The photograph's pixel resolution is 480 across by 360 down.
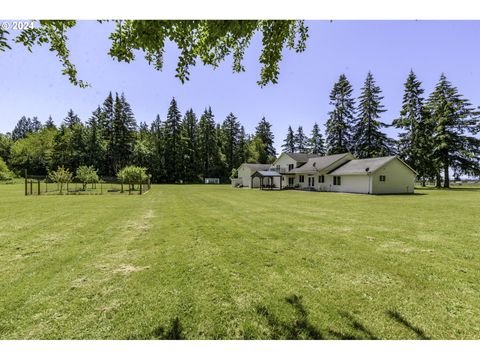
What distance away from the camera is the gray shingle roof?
2800cm

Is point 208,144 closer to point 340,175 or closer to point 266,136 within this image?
point 266,136

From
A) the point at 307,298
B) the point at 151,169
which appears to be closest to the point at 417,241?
the point at 307,298

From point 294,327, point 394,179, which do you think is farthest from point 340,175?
point 294,327

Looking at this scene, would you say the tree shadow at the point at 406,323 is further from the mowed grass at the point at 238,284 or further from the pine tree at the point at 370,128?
the pine tree at the point at 370,128

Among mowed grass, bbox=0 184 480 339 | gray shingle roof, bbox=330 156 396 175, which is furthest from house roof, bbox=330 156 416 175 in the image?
mowed grass, bbox=0 184 480 339

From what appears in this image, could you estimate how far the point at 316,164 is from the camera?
37094 millimetres

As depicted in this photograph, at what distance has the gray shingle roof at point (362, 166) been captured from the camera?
28005 millimetres

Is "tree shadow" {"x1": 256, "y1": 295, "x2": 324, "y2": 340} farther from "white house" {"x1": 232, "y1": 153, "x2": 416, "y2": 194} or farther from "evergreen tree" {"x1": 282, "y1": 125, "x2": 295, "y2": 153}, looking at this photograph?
"evergreen tree" {"x1": 282, "y1": 125, "x2": 295, "y2": 153}

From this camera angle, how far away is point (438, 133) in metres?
37.4

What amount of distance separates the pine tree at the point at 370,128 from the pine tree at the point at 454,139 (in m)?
8.57

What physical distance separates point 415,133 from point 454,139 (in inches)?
205

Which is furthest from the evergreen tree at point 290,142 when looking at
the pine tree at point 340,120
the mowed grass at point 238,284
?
the mowed grass at point 238,284

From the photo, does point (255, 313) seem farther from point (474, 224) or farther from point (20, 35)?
point (474, 224)
